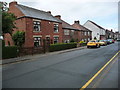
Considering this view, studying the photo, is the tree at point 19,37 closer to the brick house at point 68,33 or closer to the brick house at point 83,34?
the brick house at point 68,33

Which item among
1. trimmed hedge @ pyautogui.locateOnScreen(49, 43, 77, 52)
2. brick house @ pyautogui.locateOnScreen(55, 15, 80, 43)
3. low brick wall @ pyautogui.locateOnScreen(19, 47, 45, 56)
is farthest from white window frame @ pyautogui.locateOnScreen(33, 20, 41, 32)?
brick house @ pyautogui.locateOnScreen(55, 15, 80, 43)

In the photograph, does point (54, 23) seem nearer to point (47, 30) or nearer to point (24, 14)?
point (47, 30)

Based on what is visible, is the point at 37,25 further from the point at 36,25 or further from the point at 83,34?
the point at 83,34

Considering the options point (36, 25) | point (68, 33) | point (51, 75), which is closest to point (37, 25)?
point (36, 25)

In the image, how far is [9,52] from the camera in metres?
13.9

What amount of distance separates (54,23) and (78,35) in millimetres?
15032

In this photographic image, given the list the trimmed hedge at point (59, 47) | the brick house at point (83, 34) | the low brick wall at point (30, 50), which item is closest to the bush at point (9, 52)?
the low brick wall at point (30, 50)

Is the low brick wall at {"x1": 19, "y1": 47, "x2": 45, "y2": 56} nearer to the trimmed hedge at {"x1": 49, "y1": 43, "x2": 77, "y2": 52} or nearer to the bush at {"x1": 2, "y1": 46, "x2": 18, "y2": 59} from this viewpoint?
the bush at {"x1": 2, "y1": 46, "x2": 18, "y2": 59}

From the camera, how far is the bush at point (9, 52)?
525 inches

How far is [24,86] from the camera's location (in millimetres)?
5137

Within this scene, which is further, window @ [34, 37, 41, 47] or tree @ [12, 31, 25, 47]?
window @ [34, 37, 41, 47]

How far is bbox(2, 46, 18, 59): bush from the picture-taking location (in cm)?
1333

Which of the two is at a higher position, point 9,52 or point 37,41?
point 37,41

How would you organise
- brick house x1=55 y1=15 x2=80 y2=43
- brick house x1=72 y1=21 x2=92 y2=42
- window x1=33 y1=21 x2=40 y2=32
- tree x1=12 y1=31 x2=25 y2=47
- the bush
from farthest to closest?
brick house x1=72 y1=21 x2=92 y2=42
brick house x1=55 y1=15 x2=80 y2=43
window x1=33 y1=21 x2=40 y2=32
tree x1=12 y1=31 x2=25 y2=47
the bush
